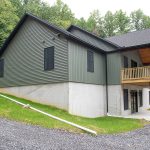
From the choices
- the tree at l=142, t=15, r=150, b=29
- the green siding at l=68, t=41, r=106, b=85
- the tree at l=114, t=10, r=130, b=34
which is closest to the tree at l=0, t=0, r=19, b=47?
the green siding at l=68, t=41, r=106, b=85

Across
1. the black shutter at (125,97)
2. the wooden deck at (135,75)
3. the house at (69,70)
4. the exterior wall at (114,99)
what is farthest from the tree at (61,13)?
the wooden deck at (135,75)

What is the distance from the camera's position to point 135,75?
21438 mm

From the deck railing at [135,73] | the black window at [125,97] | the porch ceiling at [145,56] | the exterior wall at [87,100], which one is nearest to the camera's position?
the exterior wall at [87,100]

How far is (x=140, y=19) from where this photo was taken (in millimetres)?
66312

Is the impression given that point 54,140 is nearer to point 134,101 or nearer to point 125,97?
point 125,97

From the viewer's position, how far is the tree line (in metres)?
49.2

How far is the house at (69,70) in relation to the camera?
1811cm

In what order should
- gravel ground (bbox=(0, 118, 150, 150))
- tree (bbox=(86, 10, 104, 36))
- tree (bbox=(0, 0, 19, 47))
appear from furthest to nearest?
1. tree (bbox=(86, 10, 104, 36))
2. tree (bbox=(0, 0, 19, 47))
3. gravel ground (bbox=(0, 118, 150, 150))

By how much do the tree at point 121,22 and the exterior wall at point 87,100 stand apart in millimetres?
43387

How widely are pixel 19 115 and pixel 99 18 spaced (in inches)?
2239

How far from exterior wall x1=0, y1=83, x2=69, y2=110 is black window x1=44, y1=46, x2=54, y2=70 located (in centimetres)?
144

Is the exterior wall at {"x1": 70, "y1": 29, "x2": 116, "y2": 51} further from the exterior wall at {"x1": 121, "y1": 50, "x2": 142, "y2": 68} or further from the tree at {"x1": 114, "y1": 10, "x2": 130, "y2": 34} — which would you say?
the tree at {"x1": 114, "y1": 10, "x2": 130, "y2": 34}

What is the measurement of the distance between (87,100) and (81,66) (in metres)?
2.71

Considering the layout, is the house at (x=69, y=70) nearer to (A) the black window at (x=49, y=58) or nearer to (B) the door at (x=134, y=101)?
(A) the black window at (x=49, y=58)
